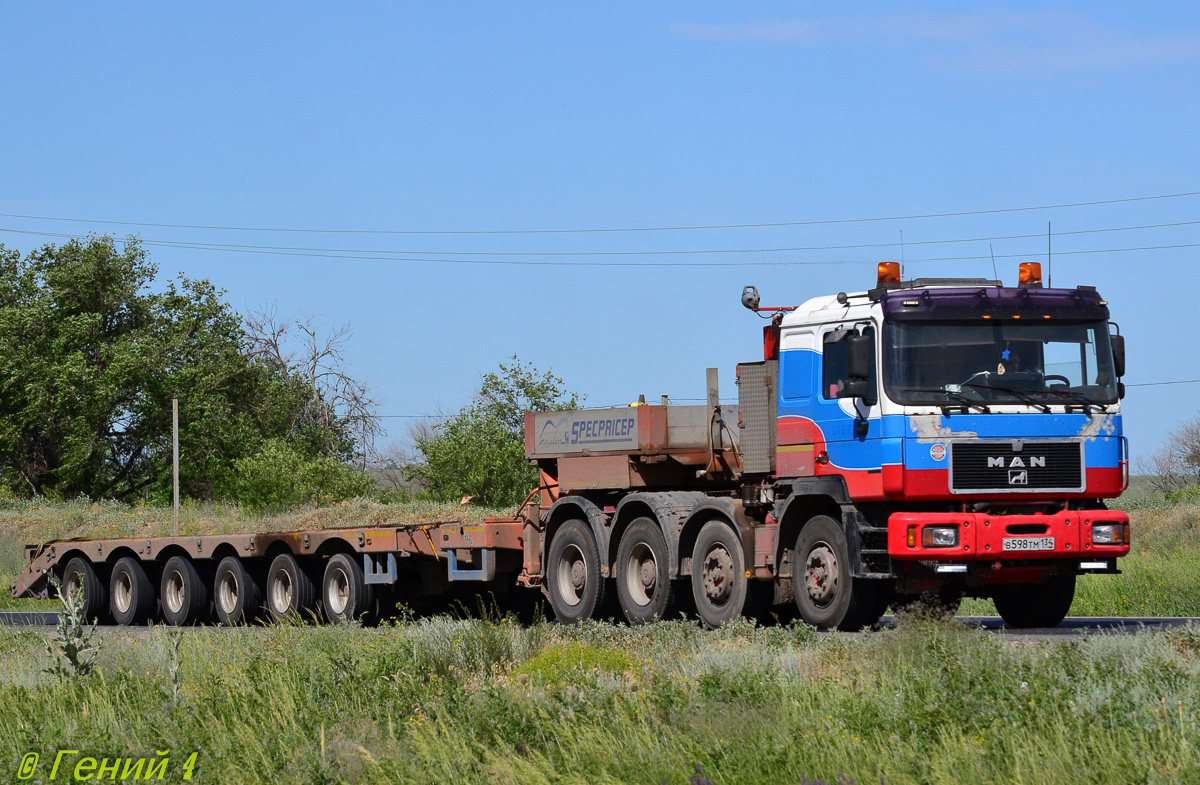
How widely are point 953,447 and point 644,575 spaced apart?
4.36 m

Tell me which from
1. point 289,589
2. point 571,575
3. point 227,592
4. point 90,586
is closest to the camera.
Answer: point 571,575

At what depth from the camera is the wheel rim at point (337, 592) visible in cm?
1978

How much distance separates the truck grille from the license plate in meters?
0.44

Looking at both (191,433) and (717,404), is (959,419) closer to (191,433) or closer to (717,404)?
(717,404)

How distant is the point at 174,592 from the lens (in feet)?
72.3

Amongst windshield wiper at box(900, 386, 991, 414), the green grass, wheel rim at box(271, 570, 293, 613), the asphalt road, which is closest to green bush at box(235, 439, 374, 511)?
wheel rim at box(271, 570, 293, 613)

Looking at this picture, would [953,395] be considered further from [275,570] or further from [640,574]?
[275,570]

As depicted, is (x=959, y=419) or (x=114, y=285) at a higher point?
(x=114, y=285)

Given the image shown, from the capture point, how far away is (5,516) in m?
49.2

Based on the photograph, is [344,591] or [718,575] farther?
[344,591]

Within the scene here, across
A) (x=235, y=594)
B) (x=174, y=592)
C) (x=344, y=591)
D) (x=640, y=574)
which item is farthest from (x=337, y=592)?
(x=640, y=574)

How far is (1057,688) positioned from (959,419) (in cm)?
485

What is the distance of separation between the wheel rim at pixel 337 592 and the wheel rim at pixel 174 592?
302 cm

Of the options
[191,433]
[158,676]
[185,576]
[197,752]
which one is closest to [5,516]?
[191,433]
